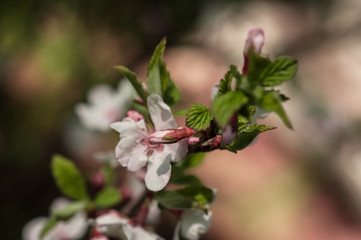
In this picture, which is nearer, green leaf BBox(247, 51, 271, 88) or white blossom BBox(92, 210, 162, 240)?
green leaf BBox(247, 51, 271, 88)

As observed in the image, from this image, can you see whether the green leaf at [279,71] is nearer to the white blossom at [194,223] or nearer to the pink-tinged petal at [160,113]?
the pink-tinged petal at [160,113]

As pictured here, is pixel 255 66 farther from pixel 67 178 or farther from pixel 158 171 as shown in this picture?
pixel 67 178

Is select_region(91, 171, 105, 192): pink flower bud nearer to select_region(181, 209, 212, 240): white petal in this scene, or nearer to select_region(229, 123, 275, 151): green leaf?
select_region(181, 209, 212, 240): white petal

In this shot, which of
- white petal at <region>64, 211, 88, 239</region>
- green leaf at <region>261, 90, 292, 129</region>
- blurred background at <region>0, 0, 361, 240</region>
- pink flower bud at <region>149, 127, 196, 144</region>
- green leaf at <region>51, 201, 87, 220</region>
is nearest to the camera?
green leaf at <region>261, 90, 292, 129</region>

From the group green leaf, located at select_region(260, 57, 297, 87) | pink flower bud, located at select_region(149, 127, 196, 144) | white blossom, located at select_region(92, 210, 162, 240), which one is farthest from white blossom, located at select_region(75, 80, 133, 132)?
green leaf, located at select_region(260, 57, 297, 87)

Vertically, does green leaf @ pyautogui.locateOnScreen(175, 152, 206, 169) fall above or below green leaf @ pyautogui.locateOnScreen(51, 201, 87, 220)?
above

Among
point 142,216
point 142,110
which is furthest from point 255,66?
point 142,216

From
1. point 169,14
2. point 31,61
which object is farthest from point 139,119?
point 31,61
